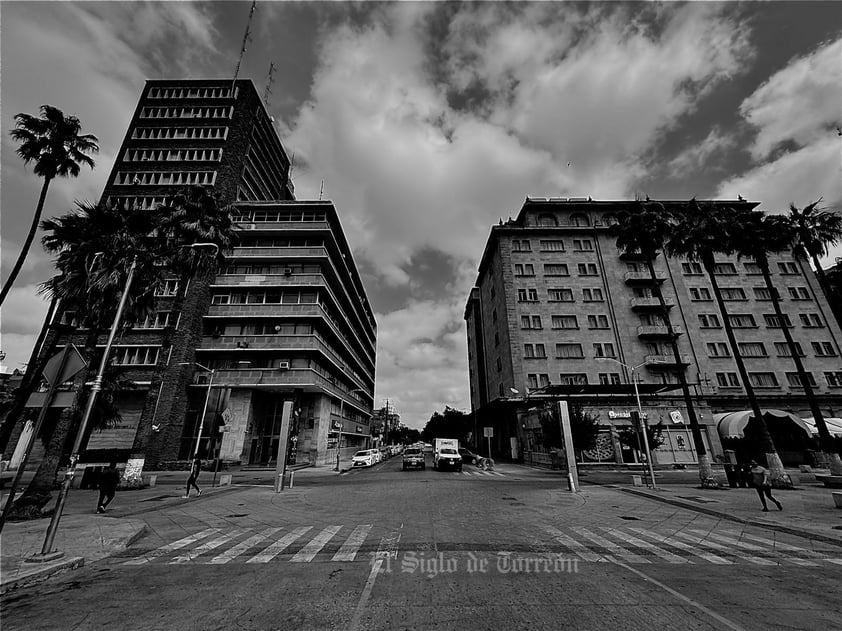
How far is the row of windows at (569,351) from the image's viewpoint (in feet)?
145

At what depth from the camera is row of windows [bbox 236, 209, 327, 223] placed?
45.6 m

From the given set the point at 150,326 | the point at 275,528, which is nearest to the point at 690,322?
the point at 275,528

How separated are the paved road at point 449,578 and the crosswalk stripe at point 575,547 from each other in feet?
0.17

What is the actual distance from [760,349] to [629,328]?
51.8ft

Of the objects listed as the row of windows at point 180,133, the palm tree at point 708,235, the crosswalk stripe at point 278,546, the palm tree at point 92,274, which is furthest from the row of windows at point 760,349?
the row of windows at point 180,133

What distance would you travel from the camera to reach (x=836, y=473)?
853 inches

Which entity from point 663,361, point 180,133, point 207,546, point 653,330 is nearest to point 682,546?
point 207,546

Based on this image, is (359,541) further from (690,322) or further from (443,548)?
(690,322)

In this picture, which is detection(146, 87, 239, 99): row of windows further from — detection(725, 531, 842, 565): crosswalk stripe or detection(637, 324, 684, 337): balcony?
detection(725, 531, 842, 565): crosswalk stripe

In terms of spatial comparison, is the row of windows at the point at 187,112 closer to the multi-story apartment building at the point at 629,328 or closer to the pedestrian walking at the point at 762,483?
the multi-story apartment building at the point at 629,328

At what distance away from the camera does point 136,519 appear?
1211 cm

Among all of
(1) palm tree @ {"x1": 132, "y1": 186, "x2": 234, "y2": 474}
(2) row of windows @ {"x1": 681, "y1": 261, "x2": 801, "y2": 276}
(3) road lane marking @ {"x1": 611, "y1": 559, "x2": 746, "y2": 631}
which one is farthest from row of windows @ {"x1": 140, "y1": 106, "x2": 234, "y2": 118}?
(2) row of windows @ {"x1": 681, "y1": 261, "x2": 801, "y2": 276}

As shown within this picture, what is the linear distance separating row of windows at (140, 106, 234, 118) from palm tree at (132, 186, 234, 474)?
23.5 m

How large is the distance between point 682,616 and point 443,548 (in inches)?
185
